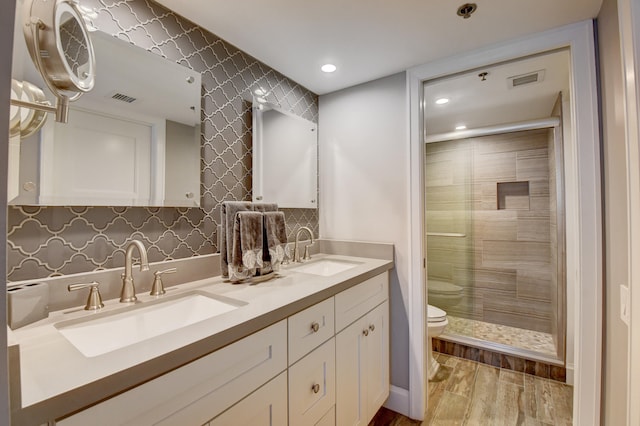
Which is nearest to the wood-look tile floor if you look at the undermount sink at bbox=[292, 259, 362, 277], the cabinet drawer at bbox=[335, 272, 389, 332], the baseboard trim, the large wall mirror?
the baseboard trim

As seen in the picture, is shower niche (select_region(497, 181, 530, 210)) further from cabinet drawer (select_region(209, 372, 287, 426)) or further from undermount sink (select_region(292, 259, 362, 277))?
cabinet drawer (select_region(209, 372, 287, 426))

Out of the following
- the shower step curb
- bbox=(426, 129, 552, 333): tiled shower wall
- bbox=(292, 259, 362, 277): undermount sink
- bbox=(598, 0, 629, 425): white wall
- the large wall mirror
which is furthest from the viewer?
bbox=(426, 129, 552, 333): tiled shower wall

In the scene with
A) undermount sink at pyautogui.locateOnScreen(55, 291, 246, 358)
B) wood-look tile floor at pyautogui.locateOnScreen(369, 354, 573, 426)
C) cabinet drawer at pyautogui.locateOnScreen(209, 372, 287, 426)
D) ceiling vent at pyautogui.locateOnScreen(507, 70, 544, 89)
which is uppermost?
ceiling vent at pyautogui.locateOnScreen(507, 70, 544, 89)

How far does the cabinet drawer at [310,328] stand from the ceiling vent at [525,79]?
2.03 metres

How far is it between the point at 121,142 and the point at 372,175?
4.80 feet

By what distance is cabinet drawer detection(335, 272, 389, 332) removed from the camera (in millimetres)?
1386

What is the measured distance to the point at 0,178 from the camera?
325 millimetres

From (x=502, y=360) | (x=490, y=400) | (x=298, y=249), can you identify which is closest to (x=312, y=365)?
(x=298, y=249)

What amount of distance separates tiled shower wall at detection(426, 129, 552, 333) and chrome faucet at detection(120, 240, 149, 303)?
3.04 m

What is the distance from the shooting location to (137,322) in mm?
1024

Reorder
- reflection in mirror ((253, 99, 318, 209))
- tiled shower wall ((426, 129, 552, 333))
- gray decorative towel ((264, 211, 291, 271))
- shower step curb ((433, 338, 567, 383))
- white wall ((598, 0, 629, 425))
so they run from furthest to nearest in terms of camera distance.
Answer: tiled shower wall ((426, 129, 552, 333))
shower step curb ((433, 338, 567, 383))
reflection in mirror ((253, 99, 318, 209))
gray decorative towel ((264, 211, 291, 271))
white wall ((598, 0, 629, 425))

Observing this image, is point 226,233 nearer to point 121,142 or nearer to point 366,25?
point 121,142

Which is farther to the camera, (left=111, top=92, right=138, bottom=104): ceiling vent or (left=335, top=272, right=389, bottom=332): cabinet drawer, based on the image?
(left=335, top=272, right=389, bottom=332): cabinet drawer

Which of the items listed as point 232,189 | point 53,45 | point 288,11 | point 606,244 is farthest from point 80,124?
point 606,244
